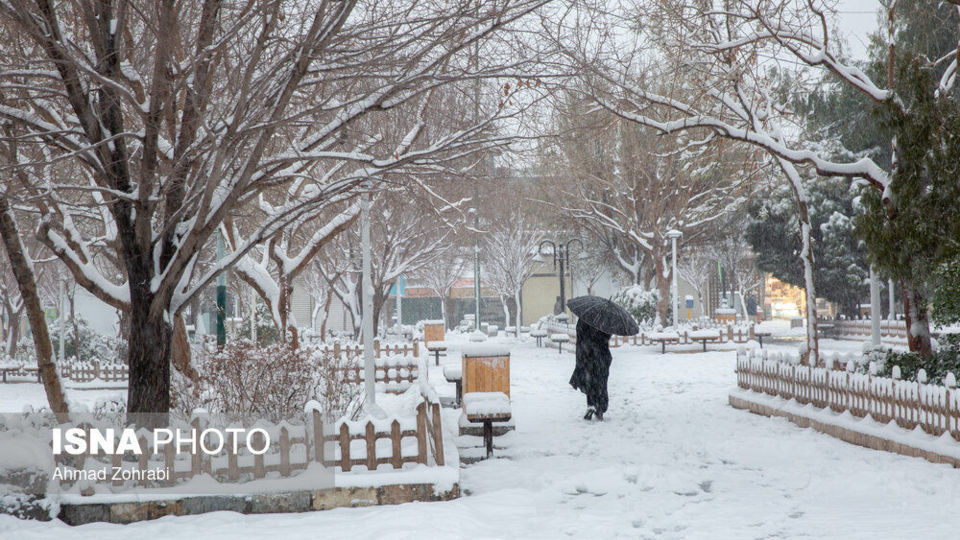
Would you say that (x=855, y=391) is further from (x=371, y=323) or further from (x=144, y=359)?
(x=144, y=359)

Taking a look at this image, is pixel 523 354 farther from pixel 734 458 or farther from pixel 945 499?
pixel 945 499

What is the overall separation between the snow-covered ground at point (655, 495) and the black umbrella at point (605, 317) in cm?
155

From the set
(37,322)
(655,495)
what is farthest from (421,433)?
(37,322)

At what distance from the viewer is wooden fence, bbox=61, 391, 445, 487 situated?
7.34m

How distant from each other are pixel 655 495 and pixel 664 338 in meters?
18.8

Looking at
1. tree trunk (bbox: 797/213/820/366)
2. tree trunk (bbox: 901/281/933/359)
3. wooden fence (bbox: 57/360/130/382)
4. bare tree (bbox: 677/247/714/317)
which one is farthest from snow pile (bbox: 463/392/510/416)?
bare tree (bbox: 677/247/714/317)

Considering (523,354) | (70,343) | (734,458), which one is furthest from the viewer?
(70,343)

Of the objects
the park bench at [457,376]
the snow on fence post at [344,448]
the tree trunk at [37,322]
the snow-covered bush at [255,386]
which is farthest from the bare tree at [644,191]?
the snow on fence post at [344,448]

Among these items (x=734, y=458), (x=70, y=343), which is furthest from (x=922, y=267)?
(x=70, y=343)

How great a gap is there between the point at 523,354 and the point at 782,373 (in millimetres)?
16002

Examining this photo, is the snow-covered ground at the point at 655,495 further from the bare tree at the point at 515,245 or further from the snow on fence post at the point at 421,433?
the bare tree at the point at 515,245

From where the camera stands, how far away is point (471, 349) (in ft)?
38.5

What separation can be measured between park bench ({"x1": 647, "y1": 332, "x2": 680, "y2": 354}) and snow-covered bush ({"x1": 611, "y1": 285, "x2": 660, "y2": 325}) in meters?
3.88

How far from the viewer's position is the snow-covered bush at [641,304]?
30.8m
